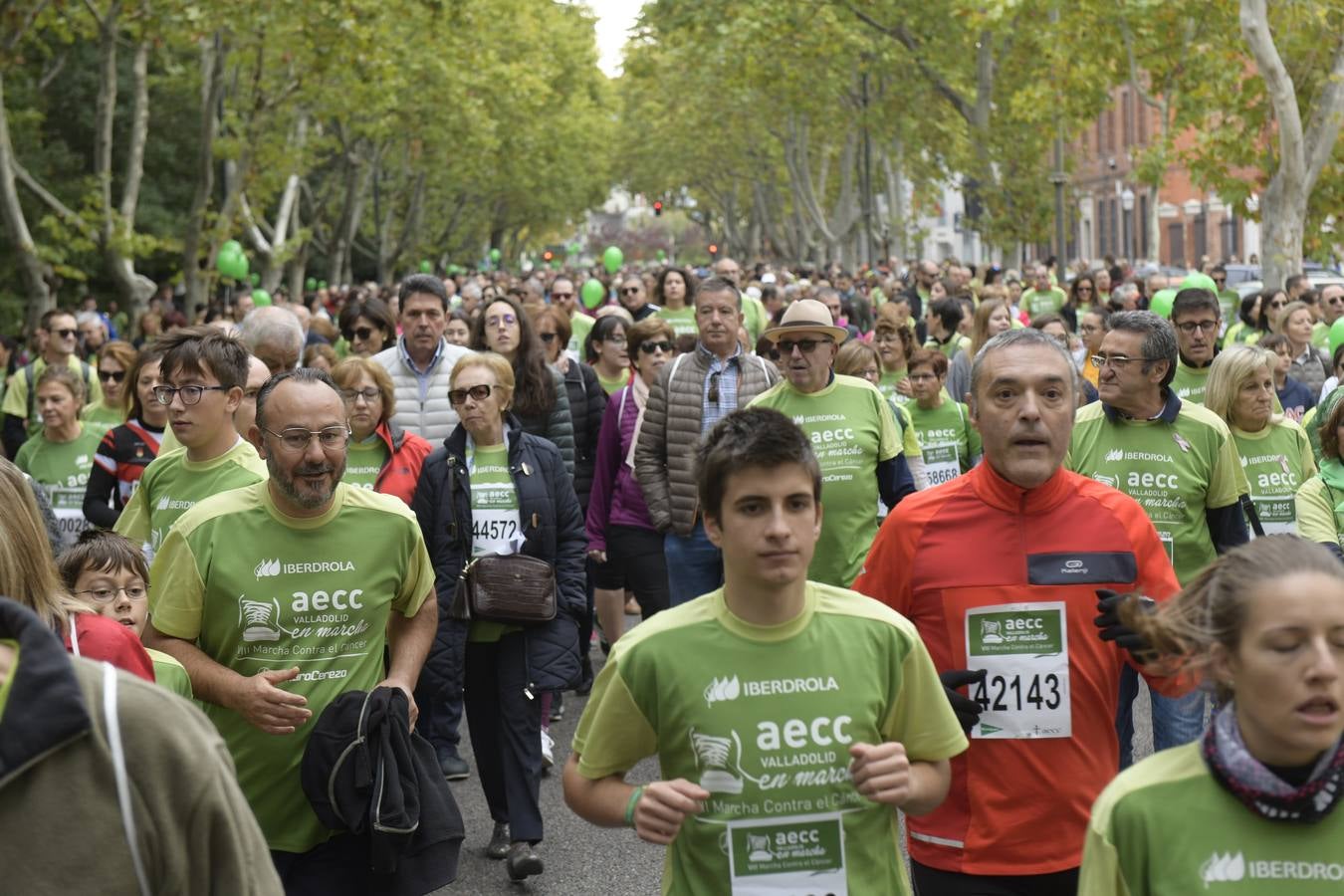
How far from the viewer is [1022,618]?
4359 mm

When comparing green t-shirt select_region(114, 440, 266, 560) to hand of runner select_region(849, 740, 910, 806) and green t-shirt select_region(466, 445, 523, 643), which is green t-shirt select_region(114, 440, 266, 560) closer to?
green t-shirt select_region(466, 445, 523, 643)

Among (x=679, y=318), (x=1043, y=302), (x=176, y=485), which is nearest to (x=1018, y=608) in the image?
(x=176, y=485)

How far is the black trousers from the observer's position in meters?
7.09

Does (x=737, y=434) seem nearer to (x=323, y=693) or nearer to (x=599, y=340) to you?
(x=323, y=693)

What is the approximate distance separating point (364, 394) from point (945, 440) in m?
3.52

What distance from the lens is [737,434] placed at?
383cm

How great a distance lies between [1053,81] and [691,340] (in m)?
14.3

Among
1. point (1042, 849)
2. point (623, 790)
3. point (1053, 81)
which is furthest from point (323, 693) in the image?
point (1053, 81)

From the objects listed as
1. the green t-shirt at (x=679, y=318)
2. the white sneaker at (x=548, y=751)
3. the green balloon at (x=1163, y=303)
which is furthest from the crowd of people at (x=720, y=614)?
the green balloon at (x=1163, y=303)

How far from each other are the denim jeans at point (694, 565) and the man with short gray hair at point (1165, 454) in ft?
6.85

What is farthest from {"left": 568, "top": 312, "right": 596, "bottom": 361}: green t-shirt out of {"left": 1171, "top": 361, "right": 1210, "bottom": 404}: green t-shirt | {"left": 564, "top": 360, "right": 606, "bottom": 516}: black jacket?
{"left": 1171, "top": 361, "right": 1210, "bottom": 404}: green t-shirt

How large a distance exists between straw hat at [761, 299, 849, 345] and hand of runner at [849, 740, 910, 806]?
411 cm

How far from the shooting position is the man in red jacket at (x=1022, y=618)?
4273 millimetres

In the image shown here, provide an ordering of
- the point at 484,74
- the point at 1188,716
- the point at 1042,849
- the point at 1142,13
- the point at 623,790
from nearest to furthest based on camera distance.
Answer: the point at 623,790
the point at 1042,849
the point at 1188,716
the point at 1142,13
the point at 484,74
